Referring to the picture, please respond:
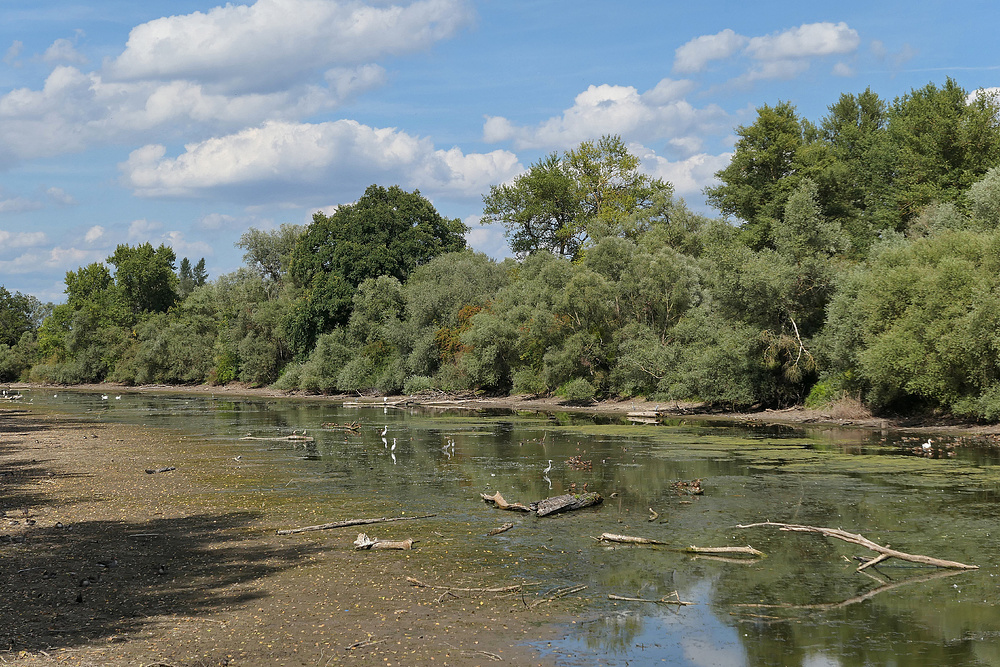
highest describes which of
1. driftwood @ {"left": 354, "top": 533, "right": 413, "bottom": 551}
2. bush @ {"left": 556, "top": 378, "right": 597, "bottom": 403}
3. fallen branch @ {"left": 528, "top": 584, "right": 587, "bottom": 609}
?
bush @ {"left": 556, "top": 378, "right": 597, "bottom": 403}

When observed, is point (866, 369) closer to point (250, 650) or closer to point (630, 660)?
point (630, 660)

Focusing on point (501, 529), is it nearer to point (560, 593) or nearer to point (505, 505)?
point (505, 505)

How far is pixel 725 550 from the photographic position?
1736 centimetres

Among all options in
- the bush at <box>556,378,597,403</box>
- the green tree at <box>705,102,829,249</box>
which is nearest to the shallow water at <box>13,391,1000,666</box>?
the bush at <box>556,378,597,403</box>

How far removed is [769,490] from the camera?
83.9ft

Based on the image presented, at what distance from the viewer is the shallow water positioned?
497 inches

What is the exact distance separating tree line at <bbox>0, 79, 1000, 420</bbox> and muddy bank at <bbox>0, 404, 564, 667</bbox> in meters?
33.2

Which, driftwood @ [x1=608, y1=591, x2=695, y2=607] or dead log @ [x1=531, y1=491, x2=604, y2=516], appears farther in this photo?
dead log @ [x1=531, y1=491, x2=604, y2=516]

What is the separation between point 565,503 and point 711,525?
400 cm

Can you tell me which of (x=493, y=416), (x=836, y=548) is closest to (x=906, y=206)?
(x=493, y=416)

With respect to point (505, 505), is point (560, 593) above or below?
below

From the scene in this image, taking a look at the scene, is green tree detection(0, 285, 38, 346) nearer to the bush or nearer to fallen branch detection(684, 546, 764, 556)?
the bush

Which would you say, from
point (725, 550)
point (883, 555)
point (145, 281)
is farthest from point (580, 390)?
point (145, 281)

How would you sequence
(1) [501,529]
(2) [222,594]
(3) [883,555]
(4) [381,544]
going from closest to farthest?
(2) [222,594] → (3) [883,555] → (4) [381,544] → (1) [501,529]
